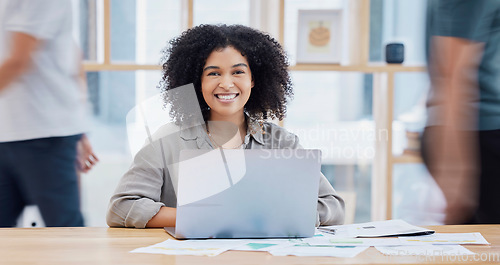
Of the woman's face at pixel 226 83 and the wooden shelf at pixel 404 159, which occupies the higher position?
the woman's face at pixel 226 83

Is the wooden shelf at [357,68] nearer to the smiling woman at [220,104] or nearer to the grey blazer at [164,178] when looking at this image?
the smiling woman at [220,104]

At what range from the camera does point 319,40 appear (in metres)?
3.10

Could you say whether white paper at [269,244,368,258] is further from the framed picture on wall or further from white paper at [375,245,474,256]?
the framed picture on wall

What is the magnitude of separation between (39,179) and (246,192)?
1.02 m

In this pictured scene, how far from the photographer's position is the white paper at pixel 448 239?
1.26m

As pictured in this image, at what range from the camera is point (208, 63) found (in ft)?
6.19

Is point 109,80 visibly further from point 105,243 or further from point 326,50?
point 105,243

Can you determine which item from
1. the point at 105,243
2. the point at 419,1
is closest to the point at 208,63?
the point at 105,243

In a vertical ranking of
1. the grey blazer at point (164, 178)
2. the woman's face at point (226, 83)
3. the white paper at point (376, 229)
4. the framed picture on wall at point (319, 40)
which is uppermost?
the framed picture on wall at point (319, 40)

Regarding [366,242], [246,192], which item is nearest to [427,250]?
[366,242]

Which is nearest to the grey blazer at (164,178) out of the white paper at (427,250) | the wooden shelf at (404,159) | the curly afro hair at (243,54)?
the curly afro hair at (243,54)

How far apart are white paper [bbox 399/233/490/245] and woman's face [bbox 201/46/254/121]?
2.49ft

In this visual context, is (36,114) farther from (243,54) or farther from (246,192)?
(246,192)

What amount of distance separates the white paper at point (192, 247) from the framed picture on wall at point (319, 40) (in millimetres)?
2002
